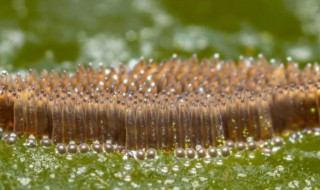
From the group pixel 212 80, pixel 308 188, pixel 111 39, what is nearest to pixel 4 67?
pixel 111 39

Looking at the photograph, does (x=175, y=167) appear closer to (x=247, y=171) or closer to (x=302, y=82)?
(x=247, y=171)

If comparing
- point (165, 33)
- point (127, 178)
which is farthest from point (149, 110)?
point (165, 33)

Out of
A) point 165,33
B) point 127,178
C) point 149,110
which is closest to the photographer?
point 127,178

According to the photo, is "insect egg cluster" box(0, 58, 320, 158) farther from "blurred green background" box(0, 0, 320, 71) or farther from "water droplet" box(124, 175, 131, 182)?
"blurred green background" box(0, 0, 320, 71)

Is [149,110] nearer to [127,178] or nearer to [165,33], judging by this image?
[127,178]

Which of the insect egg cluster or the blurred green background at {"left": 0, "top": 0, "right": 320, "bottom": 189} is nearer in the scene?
the insect egg cluster

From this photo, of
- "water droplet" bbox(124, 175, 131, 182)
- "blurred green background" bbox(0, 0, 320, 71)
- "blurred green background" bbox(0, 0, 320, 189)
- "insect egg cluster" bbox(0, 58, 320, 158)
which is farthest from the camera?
"blurred green background" bbox(0, 0, 320, 71)

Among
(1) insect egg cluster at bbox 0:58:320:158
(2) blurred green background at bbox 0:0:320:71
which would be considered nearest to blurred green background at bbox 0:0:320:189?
(2) blurred green background at bbox 0:0:320:71

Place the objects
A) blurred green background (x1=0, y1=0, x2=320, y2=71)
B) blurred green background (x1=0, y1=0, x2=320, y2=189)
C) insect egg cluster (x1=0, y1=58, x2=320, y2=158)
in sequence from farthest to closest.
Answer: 1. blurred green background (x1=0, y1=0, x2=320, y2=71)
2. blurred green background (x1=0, y1=0, x2=320, y2=189)
3. insect egg cluster (x1=0, y1=58, x2=320, y2=158)

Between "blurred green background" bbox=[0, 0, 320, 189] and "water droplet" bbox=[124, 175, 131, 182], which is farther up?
"blurred green background" bbox=[0, 0, 320, 189]
